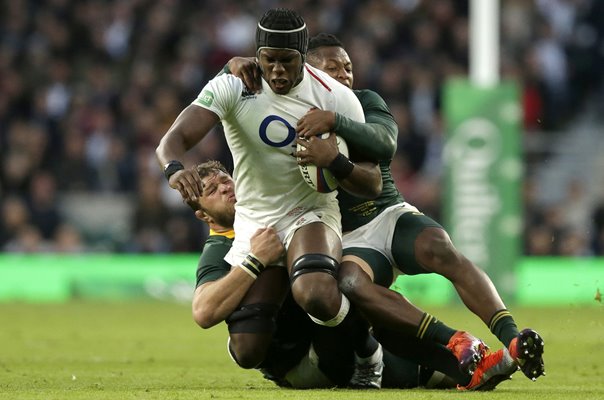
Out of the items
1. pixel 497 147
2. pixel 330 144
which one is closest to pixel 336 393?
pixel 330 144

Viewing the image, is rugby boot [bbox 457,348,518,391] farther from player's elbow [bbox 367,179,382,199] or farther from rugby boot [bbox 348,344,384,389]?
player's elbow [bbox 367,179,382,199]

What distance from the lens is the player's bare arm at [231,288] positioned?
7.09m

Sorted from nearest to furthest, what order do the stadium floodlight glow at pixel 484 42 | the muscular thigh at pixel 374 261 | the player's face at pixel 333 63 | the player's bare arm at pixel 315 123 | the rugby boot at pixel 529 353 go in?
the rugby boot at pixel 529 353 → the player's bare arm at pixel 315 123 → the muscular thigh at pixel 374 261 → the player's face at pixel 333 63 → the stadium floodlight glow at pixel 484 42

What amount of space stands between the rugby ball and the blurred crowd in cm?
965

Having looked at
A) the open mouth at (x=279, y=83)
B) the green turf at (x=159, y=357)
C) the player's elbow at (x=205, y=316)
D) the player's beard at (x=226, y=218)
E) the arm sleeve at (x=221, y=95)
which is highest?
the open mouth at (x=279, y=83)

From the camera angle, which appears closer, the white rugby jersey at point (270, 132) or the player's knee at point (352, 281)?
the player's knee at point (352, 281)

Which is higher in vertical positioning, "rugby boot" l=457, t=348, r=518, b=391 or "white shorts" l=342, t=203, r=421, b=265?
"white shorts" l=342, t=203, r=421, b=265

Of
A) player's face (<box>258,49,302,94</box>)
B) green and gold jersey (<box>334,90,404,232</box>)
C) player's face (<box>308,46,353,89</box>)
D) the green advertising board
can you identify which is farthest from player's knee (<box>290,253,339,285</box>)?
the green advertising board

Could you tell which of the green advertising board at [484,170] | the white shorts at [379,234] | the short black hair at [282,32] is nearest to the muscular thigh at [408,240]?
the white shorts at [379,234]

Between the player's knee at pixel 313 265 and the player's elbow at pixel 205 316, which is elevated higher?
the player's knee at pixel 313 265

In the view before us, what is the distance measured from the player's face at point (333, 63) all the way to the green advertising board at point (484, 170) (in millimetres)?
6828

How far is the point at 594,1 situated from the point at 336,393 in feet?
42.0

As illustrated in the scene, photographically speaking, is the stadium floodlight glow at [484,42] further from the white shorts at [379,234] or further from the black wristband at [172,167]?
the black wristband at [172,167]

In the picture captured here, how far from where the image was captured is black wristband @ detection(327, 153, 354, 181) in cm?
689
